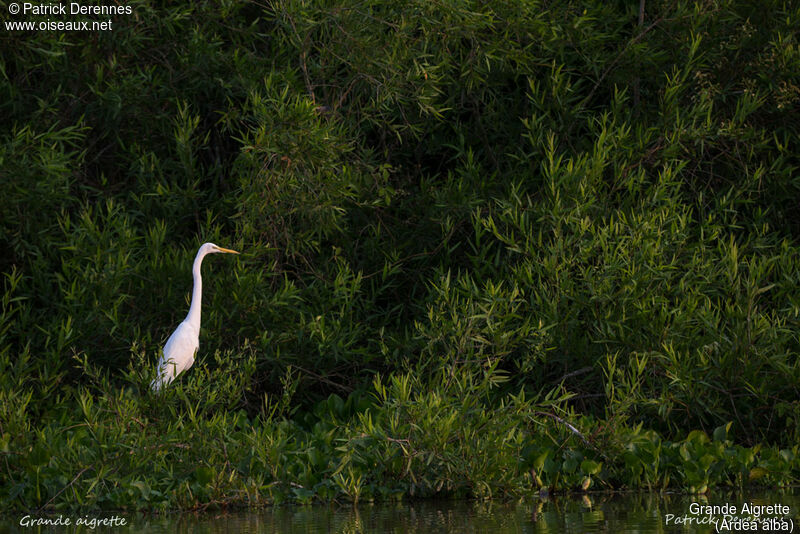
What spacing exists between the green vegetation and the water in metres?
0.20

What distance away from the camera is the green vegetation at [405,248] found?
7.73m

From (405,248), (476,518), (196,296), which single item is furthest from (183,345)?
(476,518)

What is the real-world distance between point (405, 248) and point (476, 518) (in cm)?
406

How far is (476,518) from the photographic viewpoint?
6.80 metres

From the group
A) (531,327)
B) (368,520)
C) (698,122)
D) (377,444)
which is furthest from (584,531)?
(698,122)

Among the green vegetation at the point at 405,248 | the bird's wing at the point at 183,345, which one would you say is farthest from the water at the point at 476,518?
the bird's wing at the point at 183,345

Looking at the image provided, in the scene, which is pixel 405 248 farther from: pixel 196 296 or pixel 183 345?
pixel 183 345

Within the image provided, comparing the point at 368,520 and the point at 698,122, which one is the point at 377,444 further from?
the point at 698,122

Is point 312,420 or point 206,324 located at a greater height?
point 206,324

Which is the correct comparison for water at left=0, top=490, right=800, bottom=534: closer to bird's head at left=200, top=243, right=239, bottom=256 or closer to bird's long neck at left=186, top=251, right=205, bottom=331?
bird's long neck at left=186, top=251, right=205, bottom=331

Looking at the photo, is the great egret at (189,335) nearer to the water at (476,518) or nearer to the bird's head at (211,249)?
the bird's head at (211,249)

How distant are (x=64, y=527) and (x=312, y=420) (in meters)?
2.89

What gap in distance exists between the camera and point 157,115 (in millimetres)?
10141

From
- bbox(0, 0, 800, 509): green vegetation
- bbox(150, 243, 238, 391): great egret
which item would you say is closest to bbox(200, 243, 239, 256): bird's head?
bbox(150, 243, 238, 391): great egret
